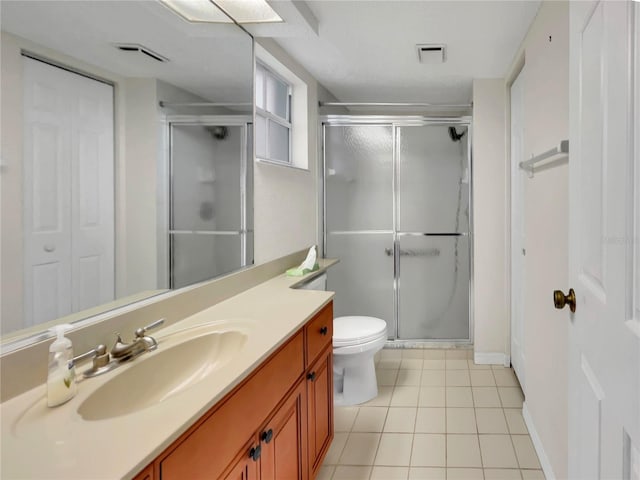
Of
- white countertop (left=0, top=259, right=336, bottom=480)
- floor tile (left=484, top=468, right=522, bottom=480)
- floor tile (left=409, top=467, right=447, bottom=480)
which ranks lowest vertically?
floor tile (left=409, top=467, right=447, bottom=480)

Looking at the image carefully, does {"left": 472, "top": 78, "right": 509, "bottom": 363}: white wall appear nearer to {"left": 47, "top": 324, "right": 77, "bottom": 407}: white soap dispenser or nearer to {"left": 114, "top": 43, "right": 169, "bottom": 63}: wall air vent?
{"left": 114, "top": 43, "right": 169, "bottom": 63}: wall air vent

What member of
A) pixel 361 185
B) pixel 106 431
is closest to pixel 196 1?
pixel 106 431

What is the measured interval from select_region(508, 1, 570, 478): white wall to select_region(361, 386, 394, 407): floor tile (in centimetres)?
81

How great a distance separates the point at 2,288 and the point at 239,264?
1252 mm

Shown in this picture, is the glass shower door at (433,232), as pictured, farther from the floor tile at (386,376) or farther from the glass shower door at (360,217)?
the floor tile at (386,376)

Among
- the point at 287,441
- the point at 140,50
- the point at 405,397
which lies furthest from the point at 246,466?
the point at 405,397

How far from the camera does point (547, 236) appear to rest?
1.86 m

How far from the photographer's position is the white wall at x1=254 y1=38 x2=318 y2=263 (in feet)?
8.04

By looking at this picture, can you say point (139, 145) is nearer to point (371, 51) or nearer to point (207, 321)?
point (207, 321)

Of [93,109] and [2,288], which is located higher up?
[93,109]

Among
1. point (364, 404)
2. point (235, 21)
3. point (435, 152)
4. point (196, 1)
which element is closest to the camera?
point (196, 1)

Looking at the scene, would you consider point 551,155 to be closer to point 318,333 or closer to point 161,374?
point 318,333

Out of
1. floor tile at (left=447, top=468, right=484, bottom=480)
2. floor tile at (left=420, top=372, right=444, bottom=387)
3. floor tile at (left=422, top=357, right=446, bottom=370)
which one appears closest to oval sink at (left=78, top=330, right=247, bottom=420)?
floor tile at (left=447, top=468, right=484, bottom=480)

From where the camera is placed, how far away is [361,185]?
3.72 metres
